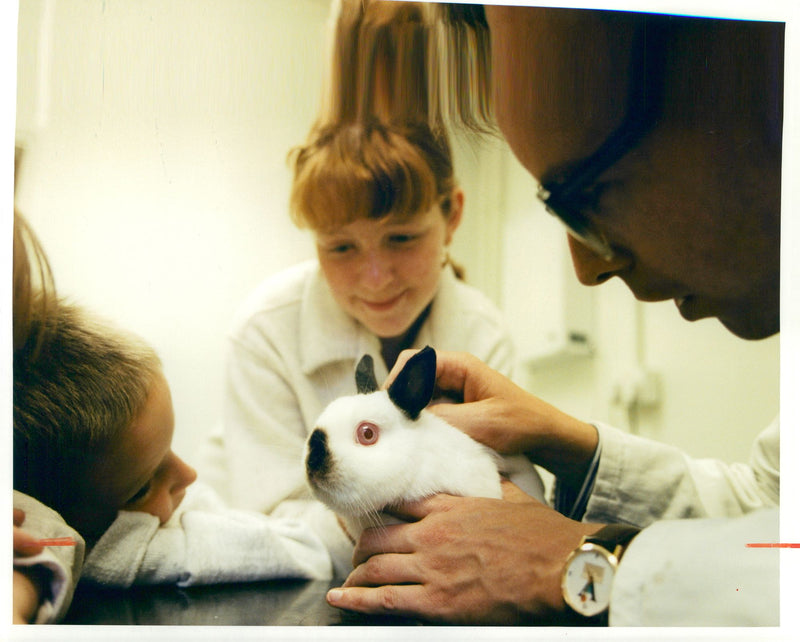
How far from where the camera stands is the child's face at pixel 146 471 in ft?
3.56

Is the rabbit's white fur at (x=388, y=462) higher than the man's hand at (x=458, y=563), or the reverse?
the rabbit's white fur at (x=388, y=462)

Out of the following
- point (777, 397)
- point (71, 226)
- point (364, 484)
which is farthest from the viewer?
point (777, 397)

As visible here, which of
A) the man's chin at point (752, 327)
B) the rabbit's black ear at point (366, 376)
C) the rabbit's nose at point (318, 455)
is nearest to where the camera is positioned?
the rabbit's nose at point (318, 455)

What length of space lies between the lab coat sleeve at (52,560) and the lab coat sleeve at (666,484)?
0.80 m

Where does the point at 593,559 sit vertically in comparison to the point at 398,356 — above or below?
below

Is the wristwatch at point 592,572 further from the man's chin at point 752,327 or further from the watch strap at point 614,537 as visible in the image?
the man's chin at point 752,327

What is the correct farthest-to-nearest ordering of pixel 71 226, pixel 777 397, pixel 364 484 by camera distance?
1. pixel 777 397
2. pixel 71 226
3. pixel 364 484

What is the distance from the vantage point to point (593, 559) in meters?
1.05

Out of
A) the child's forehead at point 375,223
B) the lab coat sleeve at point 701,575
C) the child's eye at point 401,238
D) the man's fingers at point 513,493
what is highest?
the child's forehead at point 375,223

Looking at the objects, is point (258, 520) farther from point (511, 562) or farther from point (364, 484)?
point (511, 562)

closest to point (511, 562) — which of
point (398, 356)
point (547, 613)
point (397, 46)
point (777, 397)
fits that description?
point (547, 613)

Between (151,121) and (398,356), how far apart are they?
548 millimetres

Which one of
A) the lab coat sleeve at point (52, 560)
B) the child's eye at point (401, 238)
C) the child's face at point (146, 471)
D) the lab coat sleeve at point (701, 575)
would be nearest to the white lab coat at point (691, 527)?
the lab coat sleeve at point (701, 575)

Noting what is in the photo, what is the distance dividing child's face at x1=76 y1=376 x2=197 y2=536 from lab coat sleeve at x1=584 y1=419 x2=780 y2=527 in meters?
0.66
